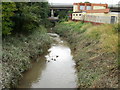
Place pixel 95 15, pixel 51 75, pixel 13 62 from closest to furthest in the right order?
pixel 13 62 < pixel 51 75 < pixel 95 15

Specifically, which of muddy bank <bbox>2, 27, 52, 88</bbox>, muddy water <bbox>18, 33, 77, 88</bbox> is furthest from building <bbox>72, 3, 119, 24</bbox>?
muddy bank <bbox>2, 27, 52, 88</bbox>

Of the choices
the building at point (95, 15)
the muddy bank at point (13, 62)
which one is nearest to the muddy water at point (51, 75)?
the muddy bank at point (13, 62)

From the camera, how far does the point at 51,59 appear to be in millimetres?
13375

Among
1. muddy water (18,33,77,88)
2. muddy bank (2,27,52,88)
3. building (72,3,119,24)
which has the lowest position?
muddy water (18,33,77,88)

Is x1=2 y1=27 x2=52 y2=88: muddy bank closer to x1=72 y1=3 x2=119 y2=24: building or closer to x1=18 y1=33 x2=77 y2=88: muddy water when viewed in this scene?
x1=18 y1=33 x2=77 y2=88: muddy water

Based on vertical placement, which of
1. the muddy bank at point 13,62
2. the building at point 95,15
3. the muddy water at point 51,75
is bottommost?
the muddy water at point 51,75

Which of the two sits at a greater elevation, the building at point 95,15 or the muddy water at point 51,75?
the building at point 95,15

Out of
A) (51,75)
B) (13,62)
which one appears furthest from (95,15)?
(13,62)

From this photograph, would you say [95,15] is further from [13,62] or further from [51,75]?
[13,62]

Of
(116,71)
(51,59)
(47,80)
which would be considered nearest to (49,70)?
(47,80)

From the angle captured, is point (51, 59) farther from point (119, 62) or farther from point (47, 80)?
point (119, 62)

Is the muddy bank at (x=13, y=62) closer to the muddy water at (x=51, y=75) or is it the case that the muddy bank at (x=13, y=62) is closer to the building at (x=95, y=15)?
the muddy water at (x=51, y=75)

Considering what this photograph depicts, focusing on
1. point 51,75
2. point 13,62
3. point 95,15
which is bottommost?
point 51,75

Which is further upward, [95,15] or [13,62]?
[95,15]
